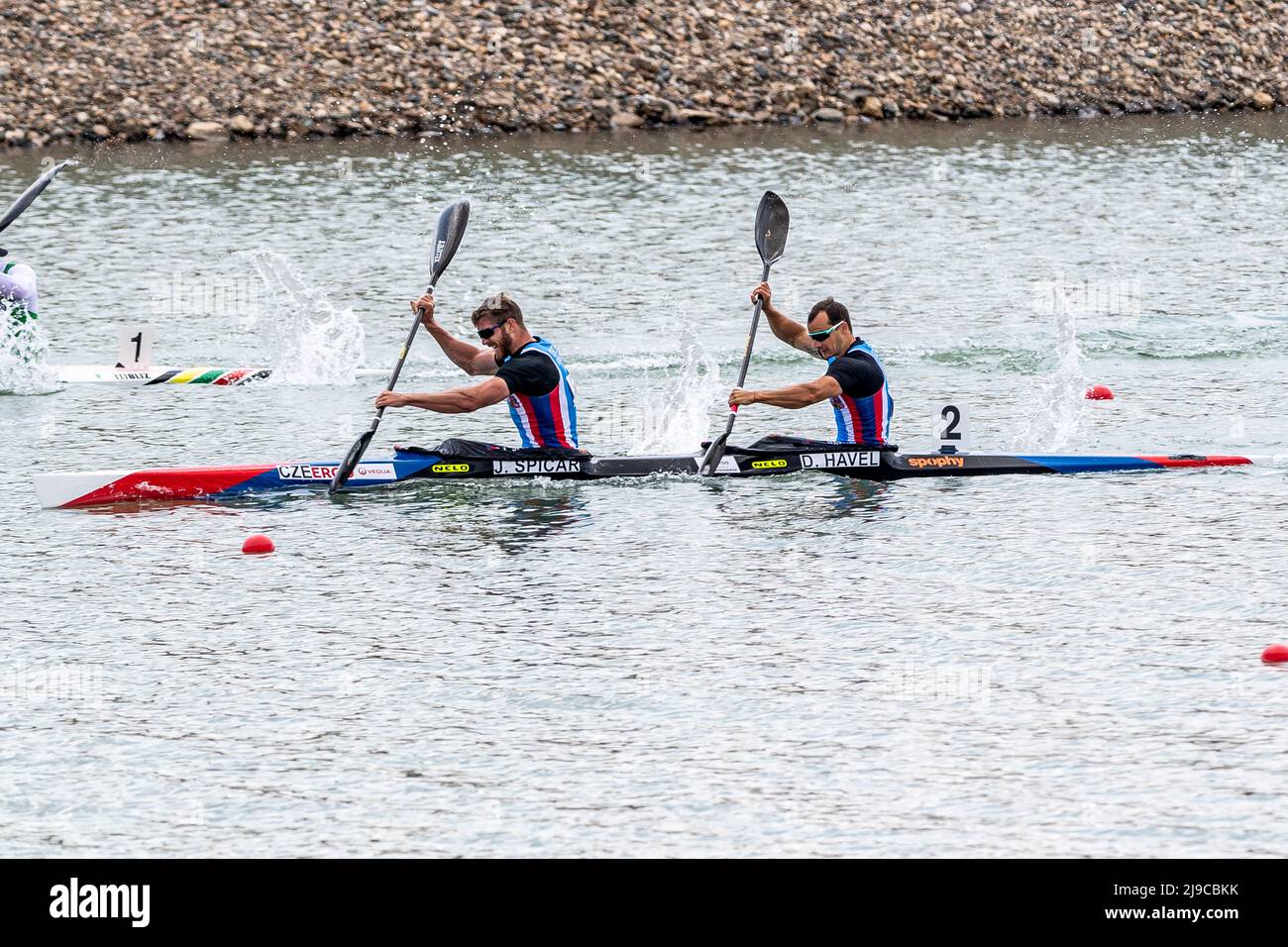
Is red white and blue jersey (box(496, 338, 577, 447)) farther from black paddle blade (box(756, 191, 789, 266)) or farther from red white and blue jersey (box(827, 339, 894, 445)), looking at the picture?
black paddle blade (box(756, 191, 789, 266))

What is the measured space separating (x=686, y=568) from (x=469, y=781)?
4.64m

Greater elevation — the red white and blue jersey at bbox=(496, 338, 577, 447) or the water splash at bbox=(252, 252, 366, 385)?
the red white and blue jersey at bbox=(496, 338, 577, 447)

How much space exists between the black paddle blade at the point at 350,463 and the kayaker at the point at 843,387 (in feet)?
11.4

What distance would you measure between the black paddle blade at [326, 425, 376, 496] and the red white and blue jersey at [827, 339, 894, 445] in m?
4.43

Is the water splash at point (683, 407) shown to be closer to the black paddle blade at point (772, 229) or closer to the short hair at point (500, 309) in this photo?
the black paddle blade at point (772, 229)

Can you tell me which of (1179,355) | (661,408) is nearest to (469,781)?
(661,408)

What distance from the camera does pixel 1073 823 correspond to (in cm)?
1058

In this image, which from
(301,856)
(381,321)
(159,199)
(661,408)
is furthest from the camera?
(159,199)

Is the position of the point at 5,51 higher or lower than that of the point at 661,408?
higher

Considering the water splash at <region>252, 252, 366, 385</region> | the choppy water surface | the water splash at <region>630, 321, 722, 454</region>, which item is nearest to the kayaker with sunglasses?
the choppy water surface

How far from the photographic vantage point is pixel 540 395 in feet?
58.1

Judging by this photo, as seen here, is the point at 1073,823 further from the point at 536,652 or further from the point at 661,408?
the point at 661,408

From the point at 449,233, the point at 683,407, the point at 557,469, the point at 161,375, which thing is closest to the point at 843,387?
the point at 557,469

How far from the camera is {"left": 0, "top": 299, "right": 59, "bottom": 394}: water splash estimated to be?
22.7 meters
